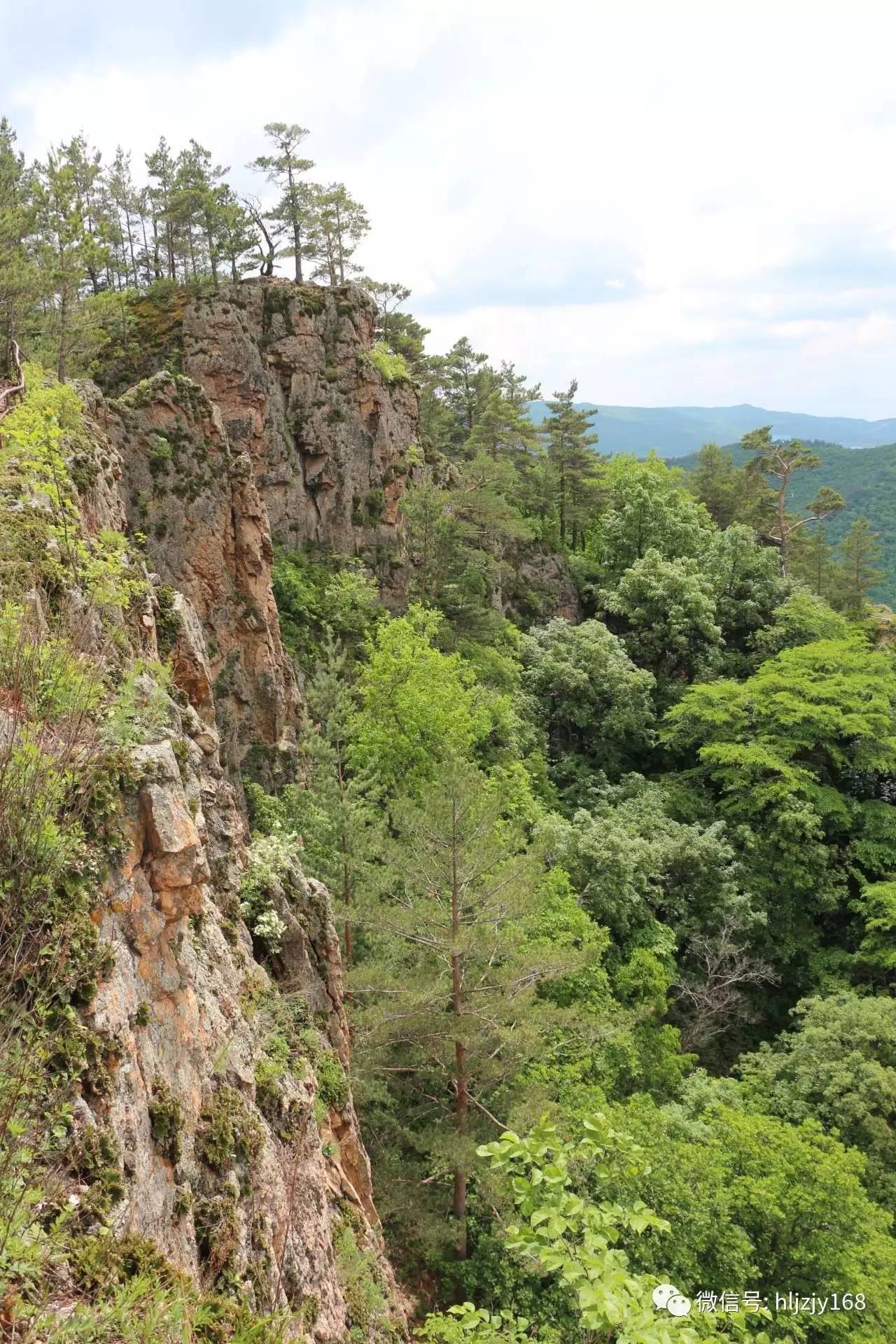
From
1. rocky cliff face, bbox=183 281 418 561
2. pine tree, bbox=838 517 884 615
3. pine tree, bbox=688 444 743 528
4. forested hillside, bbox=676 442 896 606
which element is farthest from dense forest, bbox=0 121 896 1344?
forested hillside, bbox=676 442 896 606

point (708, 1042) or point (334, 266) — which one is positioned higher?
point (334, 266)

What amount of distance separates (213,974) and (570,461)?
39.3m

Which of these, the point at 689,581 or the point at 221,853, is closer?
the point at 221,853

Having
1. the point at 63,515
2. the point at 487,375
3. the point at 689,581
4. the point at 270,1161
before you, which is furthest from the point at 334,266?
the point at 270,1161

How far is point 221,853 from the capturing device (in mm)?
8523

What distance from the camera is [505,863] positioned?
47.0ft

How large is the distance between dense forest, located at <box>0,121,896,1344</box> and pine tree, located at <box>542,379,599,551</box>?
0.29 metres

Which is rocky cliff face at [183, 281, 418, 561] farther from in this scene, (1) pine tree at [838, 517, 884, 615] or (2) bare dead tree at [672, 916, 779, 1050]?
(1) pine tree at [838, 517, 884, 615]

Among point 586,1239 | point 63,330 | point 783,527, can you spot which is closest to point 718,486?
point 783,527

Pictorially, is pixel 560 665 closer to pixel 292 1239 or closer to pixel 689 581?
pixel 689 581

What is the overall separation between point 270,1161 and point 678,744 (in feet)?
83.8

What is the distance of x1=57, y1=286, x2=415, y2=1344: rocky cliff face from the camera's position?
464cm

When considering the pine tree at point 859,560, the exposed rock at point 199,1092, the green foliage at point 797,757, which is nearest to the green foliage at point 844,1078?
the green foliage at point 797,757

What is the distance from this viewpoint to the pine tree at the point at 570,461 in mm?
41500
